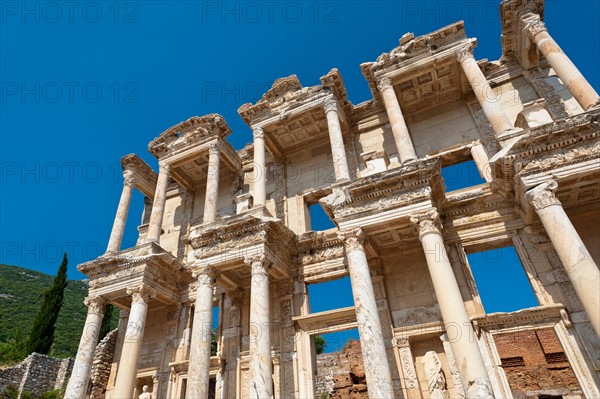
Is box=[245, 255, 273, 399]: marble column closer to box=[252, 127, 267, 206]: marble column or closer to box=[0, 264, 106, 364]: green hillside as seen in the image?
box=[252, 127, 267, 206]: marble column

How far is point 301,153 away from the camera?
16.3m

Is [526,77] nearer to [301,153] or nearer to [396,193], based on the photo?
[396,193]

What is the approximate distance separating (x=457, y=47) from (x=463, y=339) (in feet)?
32.1

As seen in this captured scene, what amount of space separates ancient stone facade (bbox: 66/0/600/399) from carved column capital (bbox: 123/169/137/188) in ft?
0.57

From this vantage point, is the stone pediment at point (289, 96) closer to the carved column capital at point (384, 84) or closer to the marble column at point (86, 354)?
the carved column capital at point (384, 84)

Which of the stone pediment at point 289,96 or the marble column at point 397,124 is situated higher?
the stone pediment at point 289,96

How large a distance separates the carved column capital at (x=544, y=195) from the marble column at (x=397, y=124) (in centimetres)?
330

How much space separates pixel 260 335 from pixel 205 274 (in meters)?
2.92

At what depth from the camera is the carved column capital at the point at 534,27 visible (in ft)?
38.7

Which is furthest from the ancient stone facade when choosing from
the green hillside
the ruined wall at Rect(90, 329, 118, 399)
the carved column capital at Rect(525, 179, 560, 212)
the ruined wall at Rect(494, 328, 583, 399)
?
the green hillside

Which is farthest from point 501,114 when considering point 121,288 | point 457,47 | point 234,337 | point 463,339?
point 121,288

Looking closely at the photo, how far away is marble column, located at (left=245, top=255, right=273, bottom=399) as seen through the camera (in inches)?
361

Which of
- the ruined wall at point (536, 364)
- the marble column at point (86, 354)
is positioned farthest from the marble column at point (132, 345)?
the ruined wall at point (536, 364)

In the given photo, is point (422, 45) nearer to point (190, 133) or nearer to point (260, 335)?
point (190, 133)
